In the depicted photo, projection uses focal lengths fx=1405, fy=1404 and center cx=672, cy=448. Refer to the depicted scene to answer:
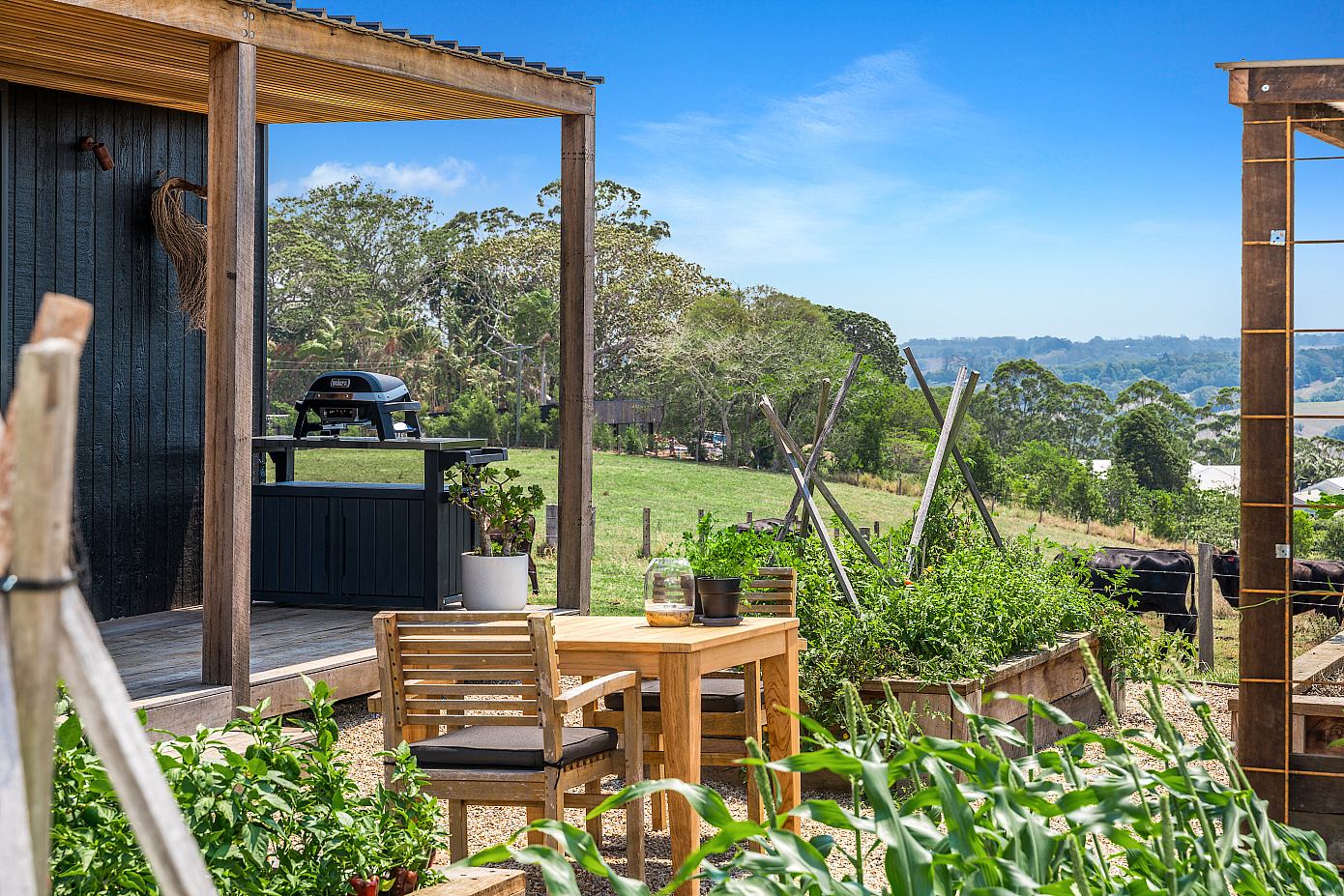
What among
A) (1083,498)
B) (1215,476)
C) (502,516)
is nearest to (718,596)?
(502,516)

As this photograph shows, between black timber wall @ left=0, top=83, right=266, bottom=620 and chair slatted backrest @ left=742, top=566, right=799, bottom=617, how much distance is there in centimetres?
301

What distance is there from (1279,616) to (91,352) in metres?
5.24

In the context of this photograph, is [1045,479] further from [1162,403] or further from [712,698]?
[712,698]

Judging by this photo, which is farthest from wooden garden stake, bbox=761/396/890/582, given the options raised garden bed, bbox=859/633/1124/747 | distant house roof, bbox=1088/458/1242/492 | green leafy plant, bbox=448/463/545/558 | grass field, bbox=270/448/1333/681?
distant house roof, bbox=1088/458/1242/492

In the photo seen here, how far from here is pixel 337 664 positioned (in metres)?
5.83

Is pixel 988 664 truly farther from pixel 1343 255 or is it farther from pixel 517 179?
pixel 517 179

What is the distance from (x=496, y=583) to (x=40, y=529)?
218 inches

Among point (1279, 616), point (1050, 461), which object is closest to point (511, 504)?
point (1279, 616)

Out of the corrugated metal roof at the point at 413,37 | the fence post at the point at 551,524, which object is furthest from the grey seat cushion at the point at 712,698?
the fence post at the point at 551,524

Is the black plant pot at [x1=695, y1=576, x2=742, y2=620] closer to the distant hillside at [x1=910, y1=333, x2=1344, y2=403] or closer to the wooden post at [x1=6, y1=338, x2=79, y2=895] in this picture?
the wooden post at [x1=6, y1=338, x2=79, y2=895]

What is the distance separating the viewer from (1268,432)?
13.3ft

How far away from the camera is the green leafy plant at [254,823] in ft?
6.73

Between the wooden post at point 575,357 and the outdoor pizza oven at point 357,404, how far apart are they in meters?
1.03

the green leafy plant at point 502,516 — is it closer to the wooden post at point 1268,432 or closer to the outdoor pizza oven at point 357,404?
the outdoor pizza oven at point 357,404
